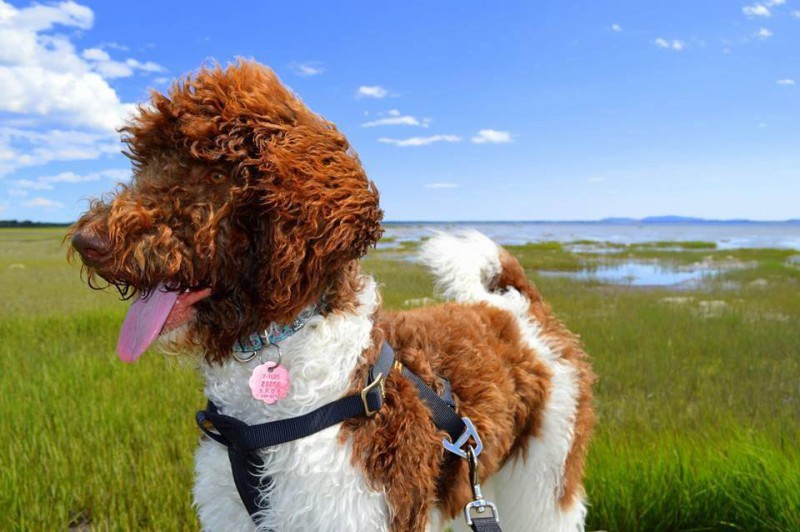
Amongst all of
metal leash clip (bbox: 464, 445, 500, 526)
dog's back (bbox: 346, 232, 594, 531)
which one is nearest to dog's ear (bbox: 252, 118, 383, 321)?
dog's back (bbox: 346, 232, 594, 531)

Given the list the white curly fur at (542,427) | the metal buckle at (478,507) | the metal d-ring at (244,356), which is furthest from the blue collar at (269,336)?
the white curly fur at (542,427)

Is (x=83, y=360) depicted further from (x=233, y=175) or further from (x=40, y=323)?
(x=233, y=175)

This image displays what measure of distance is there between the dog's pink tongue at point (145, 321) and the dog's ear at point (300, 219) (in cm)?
35

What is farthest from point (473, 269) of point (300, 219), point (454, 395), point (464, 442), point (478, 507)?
point (300, 219)

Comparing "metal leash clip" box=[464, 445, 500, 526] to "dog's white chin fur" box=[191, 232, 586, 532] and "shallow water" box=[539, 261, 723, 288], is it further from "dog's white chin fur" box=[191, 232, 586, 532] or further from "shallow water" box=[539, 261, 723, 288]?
"shallow water" box=[539, 261, 723, 288]

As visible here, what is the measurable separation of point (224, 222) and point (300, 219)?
0.28 m

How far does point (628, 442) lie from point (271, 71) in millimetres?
4884

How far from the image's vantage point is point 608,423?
690 centimetres

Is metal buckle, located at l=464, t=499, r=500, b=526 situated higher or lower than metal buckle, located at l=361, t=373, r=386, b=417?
lower

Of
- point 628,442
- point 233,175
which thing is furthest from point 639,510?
point 233,175

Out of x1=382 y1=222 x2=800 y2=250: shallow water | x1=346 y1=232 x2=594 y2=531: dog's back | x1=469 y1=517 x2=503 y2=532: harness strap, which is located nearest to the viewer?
x1=346 y1=232 x2=594 y2=531: dog's back

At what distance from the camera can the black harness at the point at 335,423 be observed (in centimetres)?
→ 245

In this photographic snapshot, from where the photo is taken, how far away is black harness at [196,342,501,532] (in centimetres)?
245

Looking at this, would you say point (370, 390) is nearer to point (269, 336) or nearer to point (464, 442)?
point (269, 336)
